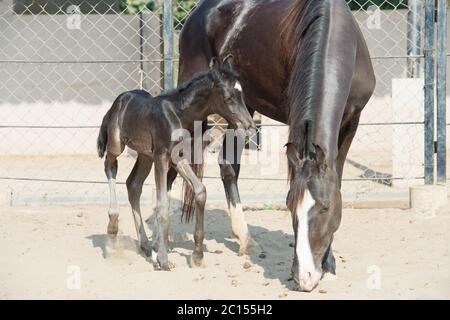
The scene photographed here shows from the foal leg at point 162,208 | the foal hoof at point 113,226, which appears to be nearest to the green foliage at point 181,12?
the foal hoof at point 113,226

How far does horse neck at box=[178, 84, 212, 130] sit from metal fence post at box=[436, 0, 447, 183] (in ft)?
9.51

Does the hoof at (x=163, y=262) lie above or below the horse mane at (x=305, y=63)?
below

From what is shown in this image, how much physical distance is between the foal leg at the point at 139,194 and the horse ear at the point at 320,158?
178cm

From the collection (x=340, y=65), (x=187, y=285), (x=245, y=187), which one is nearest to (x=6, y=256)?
(x=187, y=285)

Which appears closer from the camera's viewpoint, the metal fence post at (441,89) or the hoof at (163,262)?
the hoof at (163,262)

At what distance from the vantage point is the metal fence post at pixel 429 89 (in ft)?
24.4

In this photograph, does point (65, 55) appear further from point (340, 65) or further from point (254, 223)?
point (340, 65)

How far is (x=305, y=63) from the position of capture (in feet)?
16.8

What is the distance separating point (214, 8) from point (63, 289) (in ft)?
9.31

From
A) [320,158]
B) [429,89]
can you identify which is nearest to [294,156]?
[320,158]

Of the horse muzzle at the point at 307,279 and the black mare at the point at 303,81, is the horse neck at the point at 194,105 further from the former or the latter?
the horse muzzle at the point at 307,279

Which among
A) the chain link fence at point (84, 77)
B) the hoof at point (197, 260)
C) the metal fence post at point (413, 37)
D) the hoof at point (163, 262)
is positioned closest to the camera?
the hoof at point (163, 262)

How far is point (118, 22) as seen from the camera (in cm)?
1106

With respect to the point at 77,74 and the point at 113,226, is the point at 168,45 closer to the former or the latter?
the point at 113,226
